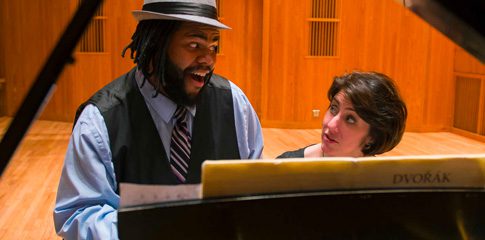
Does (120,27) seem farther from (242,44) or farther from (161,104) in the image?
(161,104)

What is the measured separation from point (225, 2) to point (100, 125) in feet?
22.0

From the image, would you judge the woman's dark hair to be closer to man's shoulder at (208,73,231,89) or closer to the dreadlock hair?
man's shoulder at (208,73,231,89)

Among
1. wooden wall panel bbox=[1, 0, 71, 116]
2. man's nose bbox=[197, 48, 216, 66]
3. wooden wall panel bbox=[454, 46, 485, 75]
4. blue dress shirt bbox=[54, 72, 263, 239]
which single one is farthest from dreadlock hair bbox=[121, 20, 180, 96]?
wooden wall panel bbox=[1, 0, 71, 116]

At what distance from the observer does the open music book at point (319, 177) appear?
33.0 inches

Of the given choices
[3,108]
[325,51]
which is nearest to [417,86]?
[325,51]

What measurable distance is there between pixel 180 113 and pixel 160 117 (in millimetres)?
75

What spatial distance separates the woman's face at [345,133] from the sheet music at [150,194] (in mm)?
1378

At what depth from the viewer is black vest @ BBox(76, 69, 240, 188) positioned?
1.64 metres

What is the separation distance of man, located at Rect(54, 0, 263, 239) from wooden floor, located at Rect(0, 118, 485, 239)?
684mm

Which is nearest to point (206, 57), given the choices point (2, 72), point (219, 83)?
point (219, 83)

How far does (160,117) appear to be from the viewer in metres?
1.76

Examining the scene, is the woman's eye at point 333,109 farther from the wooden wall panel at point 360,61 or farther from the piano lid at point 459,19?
the wooden wall panel at point 360,61

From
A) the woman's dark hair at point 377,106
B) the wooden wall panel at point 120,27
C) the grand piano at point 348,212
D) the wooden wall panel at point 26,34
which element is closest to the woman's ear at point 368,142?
the woman's dark hair at point 377,106

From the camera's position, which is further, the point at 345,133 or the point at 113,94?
the point at 345,133
